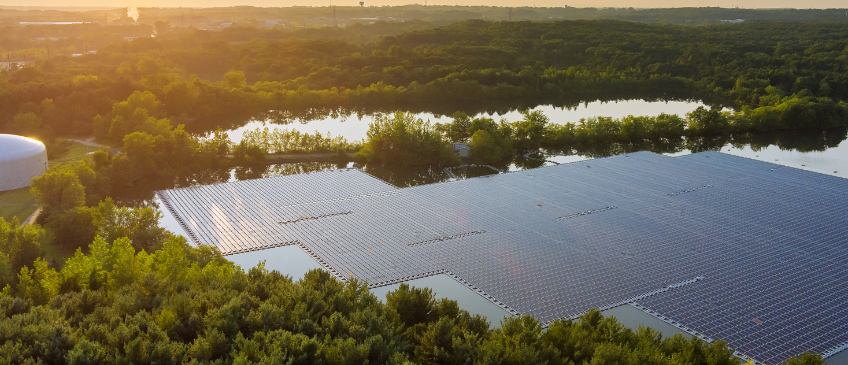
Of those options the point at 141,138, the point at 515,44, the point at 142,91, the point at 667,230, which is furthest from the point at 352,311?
the point at 515,44

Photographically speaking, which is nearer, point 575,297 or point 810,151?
point 575,297

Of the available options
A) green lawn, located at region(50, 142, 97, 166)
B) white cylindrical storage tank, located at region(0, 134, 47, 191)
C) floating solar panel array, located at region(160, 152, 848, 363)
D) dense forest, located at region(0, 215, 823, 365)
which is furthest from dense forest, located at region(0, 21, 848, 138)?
dense forest, located at region(0, 215, 823, 365)

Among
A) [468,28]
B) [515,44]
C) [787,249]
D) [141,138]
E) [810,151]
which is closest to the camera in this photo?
[787,249]

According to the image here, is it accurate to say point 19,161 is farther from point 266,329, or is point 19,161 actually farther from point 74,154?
point 266,329

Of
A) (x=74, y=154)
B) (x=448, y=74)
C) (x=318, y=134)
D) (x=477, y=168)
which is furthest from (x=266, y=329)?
(x=448, y=74)

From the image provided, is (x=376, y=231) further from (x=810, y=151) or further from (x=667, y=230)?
(x=810, y=151)

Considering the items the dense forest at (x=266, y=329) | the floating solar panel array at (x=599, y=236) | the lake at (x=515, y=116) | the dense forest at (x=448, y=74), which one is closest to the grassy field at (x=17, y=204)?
the floating solar panel array at (x=599, y=236)

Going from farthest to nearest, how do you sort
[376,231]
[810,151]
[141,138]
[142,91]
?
[142,91], [810,151], [141,138], [376,231]
